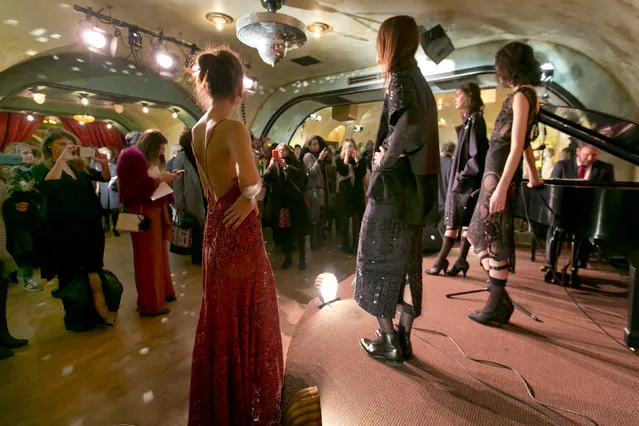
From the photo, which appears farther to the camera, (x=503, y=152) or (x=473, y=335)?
(x=473, y=335)

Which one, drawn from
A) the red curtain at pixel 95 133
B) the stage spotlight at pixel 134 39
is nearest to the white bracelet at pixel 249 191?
the stage spotlight at pixel 134 39

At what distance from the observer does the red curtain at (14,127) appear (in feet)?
36.4

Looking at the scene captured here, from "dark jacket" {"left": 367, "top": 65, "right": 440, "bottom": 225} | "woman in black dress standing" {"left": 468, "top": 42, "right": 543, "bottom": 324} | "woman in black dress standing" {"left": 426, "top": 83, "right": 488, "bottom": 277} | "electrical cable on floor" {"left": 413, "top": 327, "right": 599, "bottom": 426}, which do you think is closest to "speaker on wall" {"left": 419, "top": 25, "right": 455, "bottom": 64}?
"woman in black dress standing" {"left": 426, "top": 83, "right": 488, "bottom": 277}

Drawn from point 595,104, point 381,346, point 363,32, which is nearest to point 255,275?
point 381,346

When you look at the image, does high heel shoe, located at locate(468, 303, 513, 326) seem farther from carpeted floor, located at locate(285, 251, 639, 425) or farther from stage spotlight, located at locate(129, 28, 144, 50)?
stage spotlight, located at locate(129, 28, 144, 50)

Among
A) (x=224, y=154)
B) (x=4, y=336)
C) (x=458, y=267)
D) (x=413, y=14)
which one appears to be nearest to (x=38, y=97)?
(x=4, y=336)

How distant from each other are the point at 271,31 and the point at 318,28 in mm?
1389

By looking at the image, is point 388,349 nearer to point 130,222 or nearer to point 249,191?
point 249,191

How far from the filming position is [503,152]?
2053 mm

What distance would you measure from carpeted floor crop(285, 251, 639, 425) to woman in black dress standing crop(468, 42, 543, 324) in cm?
43

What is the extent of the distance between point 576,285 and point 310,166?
3.48m

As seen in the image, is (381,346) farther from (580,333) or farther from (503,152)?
(580,333)

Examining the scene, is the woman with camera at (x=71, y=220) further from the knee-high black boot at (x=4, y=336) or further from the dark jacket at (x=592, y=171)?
the dark jacket at (x=592, y=171)

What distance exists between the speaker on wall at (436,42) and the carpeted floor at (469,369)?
Answer: 3.37m
